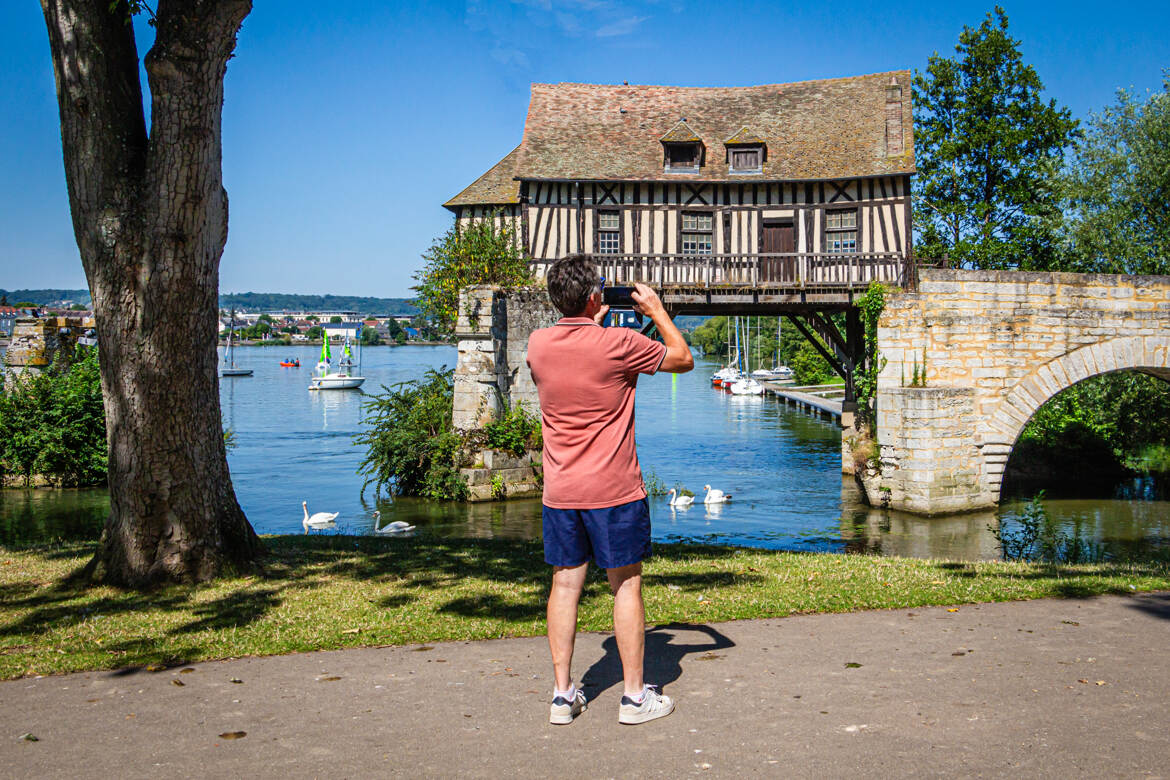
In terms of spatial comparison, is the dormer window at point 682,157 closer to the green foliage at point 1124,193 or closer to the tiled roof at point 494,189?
the tiled roof at point 494,189

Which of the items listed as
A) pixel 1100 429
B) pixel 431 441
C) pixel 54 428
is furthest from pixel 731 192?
pixel 54 428

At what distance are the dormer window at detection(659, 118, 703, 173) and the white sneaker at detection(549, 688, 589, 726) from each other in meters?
19.0

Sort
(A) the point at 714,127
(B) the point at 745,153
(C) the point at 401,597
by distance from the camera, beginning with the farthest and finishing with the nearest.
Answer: (A) the point at 714,127, (B) the point at 745,153, (C) the point at 401,597

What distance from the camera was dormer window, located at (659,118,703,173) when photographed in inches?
851

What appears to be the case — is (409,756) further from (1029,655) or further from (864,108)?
(864,108)

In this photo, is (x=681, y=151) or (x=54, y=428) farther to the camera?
(x=681, y=151)

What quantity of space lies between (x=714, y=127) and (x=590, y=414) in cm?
2054

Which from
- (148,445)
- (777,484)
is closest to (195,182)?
(148,445)

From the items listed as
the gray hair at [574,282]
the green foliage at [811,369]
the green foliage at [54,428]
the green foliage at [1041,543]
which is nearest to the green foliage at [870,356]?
the green foliage at [1041,543]

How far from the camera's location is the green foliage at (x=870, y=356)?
56.1ft

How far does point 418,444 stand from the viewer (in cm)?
1802

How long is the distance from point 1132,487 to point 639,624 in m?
18.5

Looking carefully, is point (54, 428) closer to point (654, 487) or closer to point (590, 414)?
point (654, 487)

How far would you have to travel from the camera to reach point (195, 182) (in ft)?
20.2
